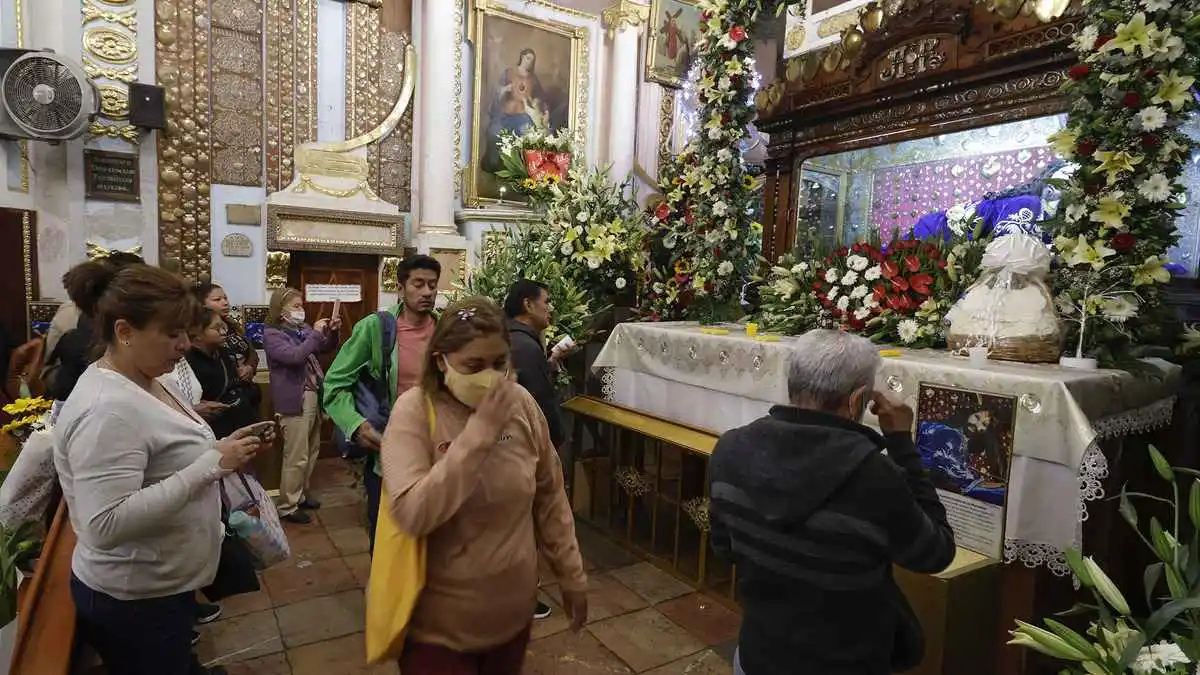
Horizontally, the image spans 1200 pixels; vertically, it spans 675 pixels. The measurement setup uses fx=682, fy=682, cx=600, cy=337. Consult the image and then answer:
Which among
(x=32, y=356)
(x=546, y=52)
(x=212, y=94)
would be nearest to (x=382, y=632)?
(x=32, y=356)

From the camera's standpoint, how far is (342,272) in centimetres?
741

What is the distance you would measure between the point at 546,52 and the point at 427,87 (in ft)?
5.78

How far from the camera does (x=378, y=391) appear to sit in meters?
3.11

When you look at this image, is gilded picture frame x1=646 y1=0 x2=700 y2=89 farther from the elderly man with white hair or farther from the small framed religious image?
the elderly man with white hair

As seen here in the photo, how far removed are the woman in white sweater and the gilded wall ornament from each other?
5806mm

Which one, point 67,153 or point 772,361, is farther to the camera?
point 67,153

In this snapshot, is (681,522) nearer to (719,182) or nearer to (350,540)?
(350,540)

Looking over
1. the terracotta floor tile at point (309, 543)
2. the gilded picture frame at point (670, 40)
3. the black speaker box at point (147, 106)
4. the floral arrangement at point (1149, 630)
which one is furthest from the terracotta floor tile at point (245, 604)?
the gilded picture frame at point (670, 40)

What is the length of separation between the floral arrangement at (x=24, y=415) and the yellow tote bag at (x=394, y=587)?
2173mm

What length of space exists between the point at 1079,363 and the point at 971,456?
0.77 meters

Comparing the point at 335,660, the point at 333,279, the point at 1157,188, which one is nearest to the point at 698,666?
the point at 335,660

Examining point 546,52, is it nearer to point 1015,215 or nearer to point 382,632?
point 1015,215

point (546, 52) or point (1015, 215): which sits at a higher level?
point (546, 52)

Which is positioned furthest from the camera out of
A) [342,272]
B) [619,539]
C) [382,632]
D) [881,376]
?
[342,272]
